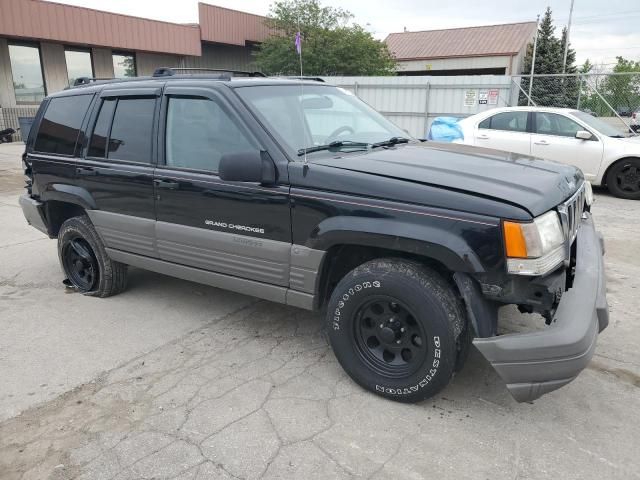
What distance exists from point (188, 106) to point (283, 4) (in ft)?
87.0

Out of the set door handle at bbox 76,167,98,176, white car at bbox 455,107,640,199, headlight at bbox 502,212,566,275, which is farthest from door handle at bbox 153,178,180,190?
white car at bbox 455,107,640,199

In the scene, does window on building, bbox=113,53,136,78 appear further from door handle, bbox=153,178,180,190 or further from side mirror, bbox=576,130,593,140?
door handle, bbox=153,178,180,190

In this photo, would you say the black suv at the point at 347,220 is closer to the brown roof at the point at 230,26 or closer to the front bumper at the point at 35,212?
the front bumper at the point at 35,212

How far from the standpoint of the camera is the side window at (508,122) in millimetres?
9562

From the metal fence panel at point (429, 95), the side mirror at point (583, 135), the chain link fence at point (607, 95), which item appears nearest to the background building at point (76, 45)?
the metal fence panel at point (429, 95)

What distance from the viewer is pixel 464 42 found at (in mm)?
35500

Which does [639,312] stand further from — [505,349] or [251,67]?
[251,67]

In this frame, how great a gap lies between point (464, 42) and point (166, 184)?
119ft

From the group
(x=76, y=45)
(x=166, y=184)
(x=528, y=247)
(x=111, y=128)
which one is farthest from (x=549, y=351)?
(x=76, y=45)

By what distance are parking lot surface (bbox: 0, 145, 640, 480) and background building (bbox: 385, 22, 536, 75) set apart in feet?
108

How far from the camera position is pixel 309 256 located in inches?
124

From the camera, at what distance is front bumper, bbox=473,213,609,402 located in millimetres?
2441

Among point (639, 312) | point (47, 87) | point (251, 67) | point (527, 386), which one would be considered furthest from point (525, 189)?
point (251, 67)

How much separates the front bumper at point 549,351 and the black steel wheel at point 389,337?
0.40 meters
